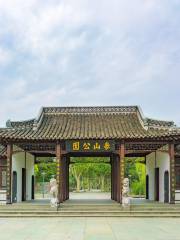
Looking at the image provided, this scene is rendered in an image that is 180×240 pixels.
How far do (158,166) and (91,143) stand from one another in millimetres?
5583

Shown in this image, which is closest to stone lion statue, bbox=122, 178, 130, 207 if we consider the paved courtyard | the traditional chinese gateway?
the traditional chinese gateway

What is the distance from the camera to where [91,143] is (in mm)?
22906

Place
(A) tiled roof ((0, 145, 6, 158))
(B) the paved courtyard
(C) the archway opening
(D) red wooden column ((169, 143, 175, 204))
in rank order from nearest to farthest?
(B) the paved courtyard → (D) red wooden column ((169, 143, 175, 204)) → (A) tiled roof ((0, 145, 6, 158)) → (C) the archway opening

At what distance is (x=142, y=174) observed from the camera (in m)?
47.1

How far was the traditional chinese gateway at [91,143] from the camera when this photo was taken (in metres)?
22.5

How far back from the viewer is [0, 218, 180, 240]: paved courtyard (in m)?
12.7

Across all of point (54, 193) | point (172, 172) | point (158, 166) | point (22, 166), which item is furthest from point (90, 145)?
point (22, 166)

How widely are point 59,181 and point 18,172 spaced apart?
3.95 metres

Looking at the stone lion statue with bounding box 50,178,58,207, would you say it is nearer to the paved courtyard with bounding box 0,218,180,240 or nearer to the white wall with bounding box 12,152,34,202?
the paved courtyard with bounding box 0,218,180,240

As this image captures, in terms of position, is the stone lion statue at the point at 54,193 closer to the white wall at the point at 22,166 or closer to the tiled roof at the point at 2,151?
the white wall at the point at 22,166

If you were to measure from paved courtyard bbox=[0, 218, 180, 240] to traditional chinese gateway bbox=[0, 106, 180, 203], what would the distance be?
546 centimetres

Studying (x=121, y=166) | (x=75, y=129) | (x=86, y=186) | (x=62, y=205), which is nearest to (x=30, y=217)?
(x=62, y=205)

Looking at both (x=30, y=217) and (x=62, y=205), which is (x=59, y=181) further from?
(x=30, y=217)

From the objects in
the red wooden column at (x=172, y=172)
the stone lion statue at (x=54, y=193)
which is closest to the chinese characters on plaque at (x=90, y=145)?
the stone lion statue at (x=54, y=193)
